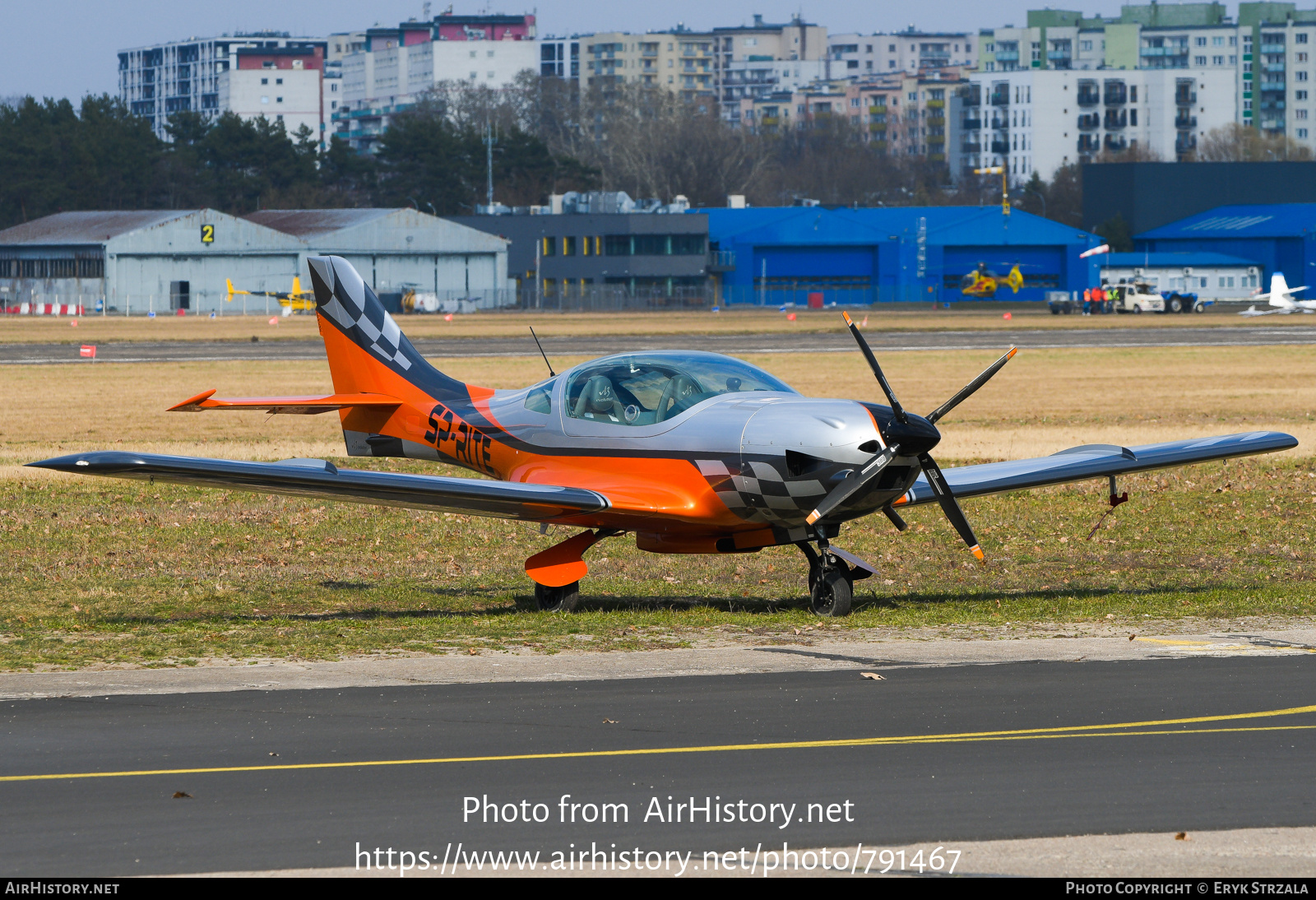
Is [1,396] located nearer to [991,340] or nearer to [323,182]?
[991,340]

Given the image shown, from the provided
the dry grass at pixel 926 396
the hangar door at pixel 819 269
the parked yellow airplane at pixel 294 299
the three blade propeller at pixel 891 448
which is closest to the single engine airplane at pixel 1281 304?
the dry grass at pixel 926 396

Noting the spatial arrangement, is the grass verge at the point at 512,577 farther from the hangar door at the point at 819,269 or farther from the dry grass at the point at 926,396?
the hangar door at the point at 819,269

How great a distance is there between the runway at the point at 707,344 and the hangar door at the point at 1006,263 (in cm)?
5341

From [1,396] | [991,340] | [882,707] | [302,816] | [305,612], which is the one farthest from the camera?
[991,340]

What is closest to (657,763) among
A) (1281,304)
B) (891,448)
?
(891,448)

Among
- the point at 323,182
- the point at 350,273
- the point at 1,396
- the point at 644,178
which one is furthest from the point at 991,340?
the point at 644,178

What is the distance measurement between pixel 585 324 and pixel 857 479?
77.9 meters

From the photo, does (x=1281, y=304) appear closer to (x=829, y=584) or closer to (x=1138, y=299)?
(x=1138, y=299)

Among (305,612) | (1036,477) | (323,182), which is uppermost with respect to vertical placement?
(323,182)

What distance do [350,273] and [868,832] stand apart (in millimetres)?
11549

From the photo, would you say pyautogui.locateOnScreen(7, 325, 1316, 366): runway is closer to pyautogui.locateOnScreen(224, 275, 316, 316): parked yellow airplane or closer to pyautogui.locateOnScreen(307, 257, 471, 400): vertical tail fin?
pyautogui.locateOnScreen(224, 275, 316, 316): parked yellow airplane

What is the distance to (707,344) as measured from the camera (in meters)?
66.8

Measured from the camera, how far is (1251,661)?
38.5 ft

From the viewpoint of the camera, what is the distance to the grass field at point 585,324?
77.6m
